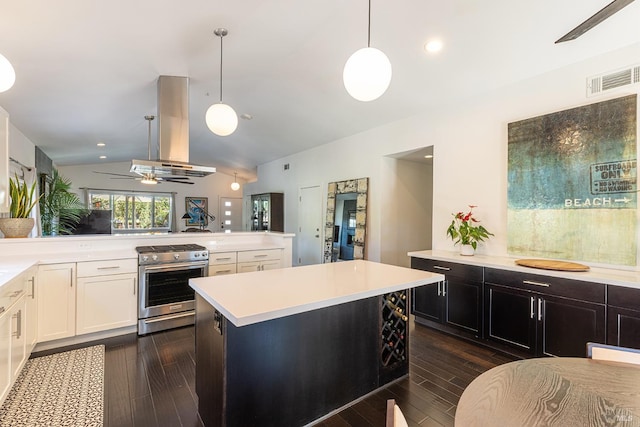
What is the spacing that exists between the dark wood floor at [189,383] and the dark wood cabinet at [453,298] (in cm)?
21

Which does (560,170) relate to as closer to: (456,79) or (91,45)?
(456,79)

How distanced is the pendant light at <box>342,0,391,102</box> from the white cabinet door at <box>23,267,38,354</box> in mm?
2849

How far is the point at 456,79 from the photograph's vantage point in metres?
3.24

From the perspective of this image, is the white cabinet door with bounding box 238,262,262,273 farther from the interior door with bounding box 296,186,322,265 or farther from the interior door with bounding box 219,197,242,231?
the interior door with bounding box 219,197,242,231

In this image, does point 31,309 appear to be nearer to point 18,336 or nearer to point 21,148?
point 18,336

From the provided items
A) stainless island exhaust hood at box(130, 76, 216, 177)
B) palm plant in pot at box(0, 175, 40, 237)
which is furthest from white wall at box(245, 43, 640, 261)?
palm plant in pot at box(0, 175, 40, 237)

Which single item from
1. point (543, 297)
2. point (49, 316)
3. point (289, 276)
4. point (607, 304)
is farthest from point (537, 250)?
point (49, 316)

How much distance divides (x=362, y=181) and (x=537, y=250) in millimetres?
2666

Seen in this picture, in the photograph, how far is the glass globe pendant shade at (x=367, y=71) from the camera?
1625 mm

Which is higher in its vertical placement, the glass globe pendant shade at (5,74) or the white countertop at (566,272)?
the glass globe pendant shade at (5,74)

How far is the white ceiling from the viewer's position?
228 cm

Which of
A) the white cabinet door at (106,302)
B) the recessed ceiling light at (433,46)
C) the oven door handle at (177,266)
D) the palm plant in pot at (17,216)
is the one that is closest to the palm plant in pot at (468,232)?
the recessed ceiling light at (433,46)

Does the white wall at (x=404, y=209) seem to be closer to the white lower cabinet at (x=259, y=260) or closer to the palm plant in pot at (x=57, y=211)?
the white lower cabinet at (x=259, y=260)

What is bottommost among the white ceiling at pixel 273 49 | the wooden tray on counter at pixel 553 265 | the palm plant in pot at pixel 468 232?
the wooden tray on counter at pixel 553 265
